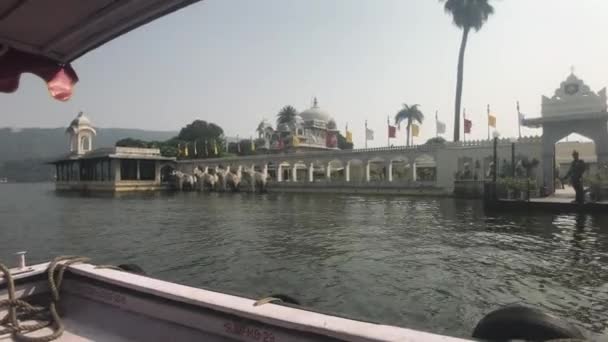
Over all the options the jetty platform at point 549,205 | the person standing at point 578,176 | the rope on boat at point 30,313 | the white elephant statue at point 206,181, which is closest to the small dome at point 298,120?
the white elephant statue at point 206,181

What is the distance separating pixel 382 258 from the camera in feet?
34.1

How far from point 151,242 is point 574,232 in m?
14.6

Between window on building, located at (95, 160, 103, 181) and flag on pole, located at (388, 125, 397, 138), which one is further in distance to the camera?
window on building, located at (95, 160, 103, 181)

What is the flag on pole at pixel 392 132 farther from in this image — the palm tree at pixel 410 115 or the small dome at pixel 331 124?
the small dome at pixel 331 124

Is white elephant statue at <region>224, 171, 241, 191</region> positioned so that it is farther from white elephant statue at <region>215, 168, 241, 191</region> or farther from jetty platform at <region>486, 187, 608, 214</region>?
jetty platform at <region>486, 187, 608, 214</region>

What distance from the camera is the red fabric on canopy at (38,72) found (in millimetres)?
3354

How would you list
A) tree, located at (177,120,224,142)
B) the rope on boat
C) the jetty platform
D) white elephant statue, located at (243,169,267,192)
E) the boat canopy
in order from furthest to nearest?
tree, located at (177,120,224,142) → white elephant statue, located at (243,169,267,192) → the jetty platform → the rope on boat → the boat canopy

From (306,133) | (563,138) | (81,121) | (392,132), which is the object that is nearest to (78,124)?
(81,121)

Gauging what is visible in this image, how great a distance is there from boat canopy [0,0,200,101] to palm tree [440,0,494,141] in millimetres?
41158

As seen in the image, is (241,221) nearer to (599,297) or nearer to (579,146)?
(599,297)

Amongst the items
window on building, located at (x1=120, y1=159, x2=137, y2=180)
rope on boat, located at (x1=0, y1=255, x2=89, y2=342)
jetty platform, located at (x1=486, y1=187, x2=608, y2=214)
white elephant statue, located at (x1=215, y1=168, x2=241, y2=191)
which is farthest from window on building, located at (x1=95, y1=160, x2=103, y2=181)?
rope on boat, located at (x1=0, y1=255, x2=89, y2=342)

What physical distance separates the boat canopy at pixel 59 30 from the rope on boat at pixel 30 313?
5.58ft

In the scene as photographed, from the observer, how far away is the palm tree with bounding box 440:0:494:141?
133 feet

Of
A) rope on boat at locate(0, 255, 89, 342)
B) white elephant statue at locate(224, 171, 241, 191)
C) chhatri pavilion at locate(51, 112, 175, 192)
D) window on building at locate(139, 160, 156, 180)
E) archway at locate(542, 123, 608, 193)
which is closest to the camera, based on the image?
rope on boat at locate(0, 255, 89, 342)
